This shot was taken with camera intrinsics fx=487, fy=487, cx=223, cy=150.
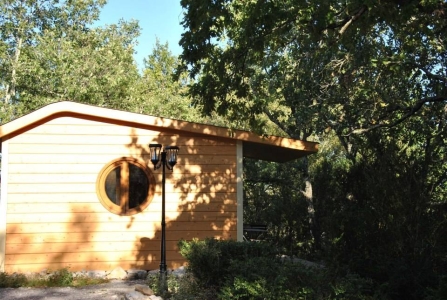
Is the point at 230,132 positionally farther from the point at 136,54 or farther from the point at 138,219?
the point at 136,54

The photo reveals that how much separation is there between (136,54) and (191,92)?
21.1 meters

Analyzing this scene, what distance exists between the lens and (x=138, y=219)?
980 centimetres

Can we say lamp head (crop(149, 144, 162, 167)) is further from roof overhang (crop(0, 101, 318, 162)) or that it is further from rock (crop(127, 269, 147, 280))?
rock (crop(127, 269, 147, 280))

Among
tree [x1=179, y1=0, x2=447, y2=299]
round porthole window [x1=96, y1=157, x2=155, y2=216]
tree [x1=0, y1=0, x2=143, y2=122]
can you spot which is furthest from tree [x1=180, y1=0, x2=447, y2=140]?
tree [x1=0, y1=0, x2=143, y2=122]

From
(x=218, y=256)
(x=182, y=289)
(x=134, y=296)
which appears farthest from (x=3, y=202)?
(x=218, y=256)

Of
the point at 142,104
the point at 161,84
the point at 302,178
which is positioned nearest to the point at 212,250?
the point at 302,178

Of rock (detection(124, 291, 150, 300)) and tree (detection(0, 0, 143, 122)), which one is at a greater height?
tree (detection(0, 0, 143, 122))

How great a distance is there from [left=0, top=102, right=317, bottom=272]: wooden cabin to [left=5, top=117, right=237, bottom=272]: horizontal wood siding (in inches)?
0.8

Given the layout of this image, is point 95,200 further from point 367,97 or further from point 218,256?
point 367,97

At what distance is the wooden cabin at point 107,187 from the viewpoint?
31.4 feet

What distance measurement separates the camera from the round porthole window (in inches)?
387

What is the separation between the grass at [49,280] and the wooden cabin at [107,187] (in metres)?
0.35

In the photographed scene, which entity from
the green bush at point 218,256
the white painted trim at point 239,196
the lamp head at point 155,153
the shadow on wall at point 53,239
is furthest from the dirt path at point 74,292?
the white painted trim at point 239,196

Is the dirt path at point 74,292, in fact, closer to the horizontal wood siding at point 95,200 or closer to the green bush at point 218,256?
the horizontal wood siding at point 95,200
